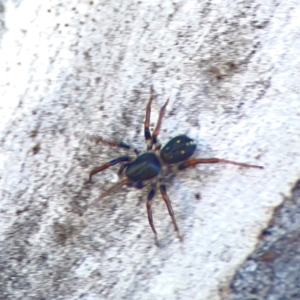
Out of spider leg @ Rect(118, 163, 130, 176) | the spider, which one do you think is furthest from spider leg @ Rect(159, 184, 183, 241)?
spider leg @ Rect(118, 163, 130, 176)

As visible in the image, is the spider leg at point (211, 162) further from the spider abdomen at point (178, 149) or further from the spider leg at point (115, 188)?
the spider leg at point (115, 188)

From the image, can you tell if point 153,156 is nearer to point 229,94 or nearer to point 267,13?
point 229,94

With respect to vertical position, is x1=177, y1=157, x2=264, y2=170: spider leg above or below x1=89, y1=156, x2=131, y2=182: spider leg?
below

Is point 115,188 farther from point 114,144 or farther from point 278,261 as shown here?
point 278,261

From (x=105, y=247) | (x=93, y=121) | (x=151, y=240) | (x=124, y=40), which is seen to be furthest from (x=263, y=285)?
(x=124, y=40)

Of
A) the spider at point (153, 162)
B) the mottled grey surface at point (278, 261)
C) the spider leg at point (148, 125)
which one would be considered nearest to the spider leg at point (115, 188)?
the spider at point (153, 162)

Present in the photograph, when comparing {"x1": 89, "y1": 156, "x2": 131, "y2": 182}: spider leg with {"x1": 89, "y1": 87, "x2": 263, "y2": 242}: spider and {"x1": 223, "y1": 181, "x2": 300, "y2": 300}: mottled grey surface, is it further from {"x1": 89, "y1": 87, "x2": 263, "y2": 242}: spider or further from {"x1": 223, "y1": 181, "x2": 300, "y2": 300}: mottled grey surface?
{"x1": 223, "y1": 181, "x2": 300, "y2": 300}: mottled grey surface

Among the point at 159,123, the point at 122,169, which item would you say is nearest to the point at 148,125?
the point at 159,123
